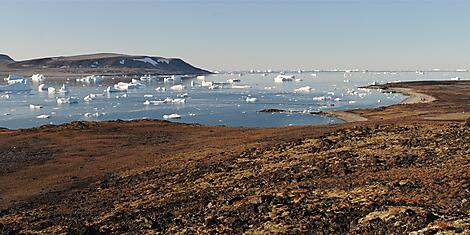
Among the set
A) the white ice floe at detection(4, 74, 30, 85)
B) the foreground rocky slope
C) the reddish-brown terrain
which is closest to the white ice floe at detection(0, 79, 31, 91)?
the white ice floe at detection(4, 74, 30, 85)

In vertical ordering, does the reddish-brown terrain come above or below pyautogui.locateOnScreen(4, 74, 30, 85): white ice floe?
below

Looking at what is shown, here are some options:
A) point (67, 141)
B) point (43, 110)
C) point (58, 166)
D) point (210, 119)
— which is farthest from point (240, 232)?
point (43, 110)

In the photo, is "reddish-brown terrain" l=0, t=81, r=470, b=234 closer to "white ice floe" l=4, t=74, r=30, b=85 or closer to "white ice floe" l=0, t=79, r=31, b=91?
"white ice floe" l=0, t=79, r=31, b=91

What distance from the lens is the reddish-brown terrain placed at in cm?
966

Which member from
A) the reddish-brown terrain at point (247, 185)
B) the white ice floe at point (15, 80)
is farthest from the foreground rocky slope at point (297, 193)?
the white ice floe at point (15, 80)

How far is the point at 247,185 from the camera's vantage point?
15.0m

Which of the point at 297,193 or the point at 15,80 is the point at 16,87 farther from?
the point at 297,193

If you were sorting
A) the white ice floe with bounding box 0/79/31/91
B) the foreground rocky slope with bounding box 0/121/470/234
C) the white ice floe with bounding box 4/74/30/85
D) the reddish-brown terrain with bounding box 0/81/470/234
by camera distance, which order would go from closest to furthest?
the foreground rocky slope with bounding box 0/121/470/234 → the reddish-brown terrain with bounding box 0/81/470/234 → the white ice floe with bounding box 0/79/31/91 → the white ice floe with bounding box 4/74/30/85

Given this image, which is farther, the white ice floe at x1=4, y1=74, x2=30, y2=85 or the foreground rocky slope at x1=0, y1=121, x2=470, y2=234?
the white ice floe at x1=4, y1=74, x2=30, y2=85

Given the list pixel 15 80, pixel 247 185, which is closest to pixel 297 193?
pixel 247 185

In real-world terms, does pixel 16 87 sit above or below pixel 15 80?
below

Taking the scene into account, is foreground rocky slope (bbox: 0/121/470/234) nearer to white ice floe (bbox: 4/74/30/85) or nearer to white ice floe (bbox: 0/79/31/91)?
white ice floe (bbox: 0/79/31/91)

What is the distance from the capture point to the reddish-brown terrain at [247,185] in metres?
9.66

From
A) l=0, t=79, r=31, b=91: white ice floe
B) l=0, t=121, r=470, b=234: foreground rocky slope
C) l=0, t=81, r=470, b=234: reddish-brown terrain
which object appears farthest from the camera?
l=0, t=79, r=31, b=91: white ice floe
